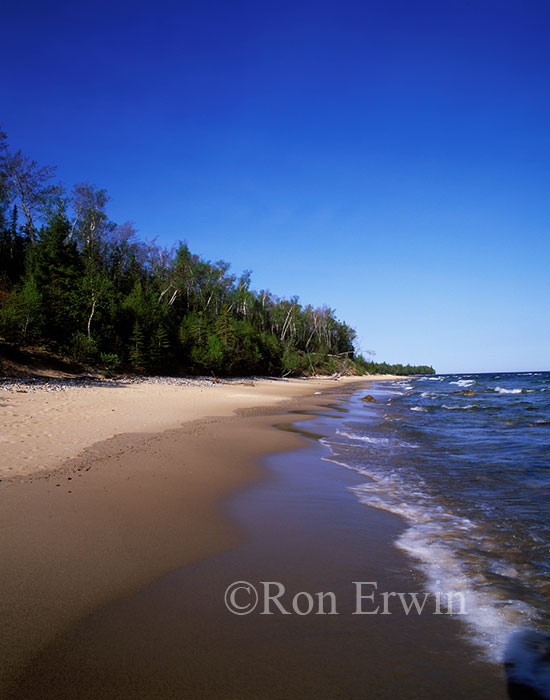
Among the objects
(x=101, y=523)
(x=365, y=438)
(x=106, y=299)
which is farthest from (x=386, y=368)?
(x=101, y=523)

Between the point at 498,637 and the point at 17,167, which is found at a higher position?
the point at 17,167

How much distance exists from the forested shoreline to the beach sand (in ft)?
64.4

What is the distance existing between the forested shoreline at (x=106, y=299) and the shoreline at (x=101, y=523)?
18354mm

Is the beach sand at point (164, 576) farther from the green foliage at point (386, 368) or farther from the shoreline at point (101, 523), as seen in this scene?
the green foliage at point (386, 368)

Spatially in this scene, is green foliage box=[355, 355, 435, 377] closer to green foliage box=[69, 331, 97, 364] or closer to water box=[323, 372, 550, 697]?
→ green foliage box=[69, 331, 97, 364]

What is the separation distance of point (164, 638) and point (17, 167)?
41.1 metres

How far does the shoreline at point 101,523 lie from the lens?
8.27 feet

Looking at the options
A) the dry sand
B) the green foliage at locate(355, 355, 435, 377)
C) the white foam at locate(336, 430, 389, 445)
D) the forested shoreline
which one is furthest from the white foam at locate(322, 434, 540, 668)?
the green foliage at locate(355, 355, 435, 377)

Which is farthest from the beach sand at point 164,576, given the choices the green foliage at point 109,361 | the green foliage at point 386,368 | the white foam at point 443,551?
the green foliage at point 386,368

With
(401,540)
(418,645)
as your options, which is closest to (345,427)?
(401,540)

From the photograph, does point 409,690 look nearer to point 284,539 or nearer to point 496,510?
point 284,539

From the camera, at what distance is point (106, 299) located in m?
27.7

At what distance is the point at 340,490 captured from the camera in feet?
18.2

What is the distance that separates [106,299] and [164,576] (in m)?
28.2
